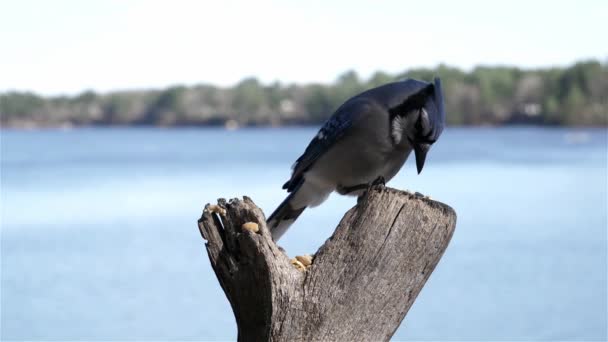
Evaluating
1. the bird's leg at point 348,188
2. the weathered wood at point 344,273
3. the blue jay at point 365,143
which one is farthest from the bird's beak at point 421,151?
the weathered wood at point 344,273

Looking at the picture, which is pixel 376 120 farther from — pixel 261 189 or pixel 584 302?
pixel 261 189

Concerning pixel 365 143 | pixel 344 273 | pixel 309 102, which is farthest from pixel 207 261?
pixel 309 102

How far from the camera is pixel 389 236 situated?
3.51 meters

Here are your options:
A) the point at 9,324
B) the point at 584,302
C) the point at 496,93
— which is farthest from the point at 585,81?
the point at 9,324

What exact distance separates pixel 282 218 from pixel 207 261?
453 inches

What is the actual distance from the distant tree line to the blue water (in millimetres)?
12689

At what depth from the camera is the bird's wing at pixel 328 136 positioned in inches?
196

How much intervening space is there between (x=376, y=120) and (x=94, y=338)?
805 cm

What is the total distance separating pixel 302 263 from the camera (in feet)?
12.3

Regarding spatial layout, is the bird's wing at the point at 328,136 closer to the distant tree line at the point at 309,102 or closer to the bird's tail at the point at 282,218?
the bird's tail at the point at 282,218

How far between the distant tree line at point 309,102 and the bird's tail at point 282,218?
36.0 m

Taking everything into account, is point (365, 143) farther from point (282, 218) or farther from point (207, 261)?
point (207, 261)

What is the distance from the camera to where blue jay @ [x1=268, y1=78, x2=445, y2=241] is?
178 inches

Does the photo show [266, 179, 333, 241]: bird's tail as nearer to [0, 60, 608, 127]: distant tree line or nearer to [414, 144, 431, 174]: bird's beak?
[414, 144, 431, 174]: bird's beak
